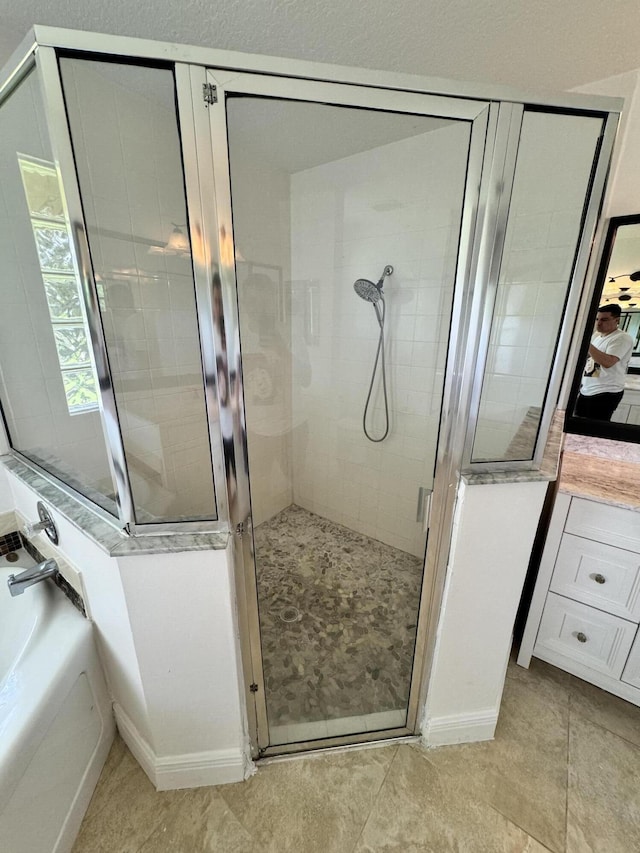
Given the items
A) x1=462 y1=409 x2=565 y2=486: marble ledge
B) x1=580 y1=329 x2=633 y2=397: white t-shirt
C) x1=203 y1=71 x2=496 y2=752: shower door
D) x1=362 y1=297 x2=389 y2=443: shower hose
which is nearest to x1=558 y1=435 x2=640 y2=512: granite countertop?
x1=580 y1=329 x2=633 y2=397: white t-shirt

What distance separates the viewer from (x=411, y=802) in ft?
3.77

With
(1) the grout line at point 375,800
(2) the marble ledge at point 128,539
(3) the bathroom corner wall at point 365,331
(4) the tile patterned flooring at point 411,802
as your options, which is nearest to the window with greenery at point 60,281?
(2) the marble ledge at point 128,539

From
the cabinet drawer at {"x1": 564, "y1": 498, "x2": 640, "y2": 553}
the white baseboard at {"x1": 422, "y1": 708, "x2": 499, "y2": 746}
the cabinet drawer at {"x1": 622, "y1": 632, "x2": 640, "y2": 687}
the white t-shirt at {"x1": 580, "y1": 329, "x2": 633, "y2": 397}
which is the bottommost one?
the white baseboard at {"x1": 422, "y1": 708, "x2": 499, "y2": 746}

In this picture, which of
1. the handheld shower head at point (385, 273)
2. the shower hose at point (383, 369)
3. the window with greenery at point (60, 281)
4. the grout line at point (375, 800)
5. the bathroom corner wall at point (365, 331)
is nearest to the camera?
the window with greenery at point (60, 281)

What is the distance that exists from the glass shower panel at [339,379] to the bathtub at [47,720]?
589mm

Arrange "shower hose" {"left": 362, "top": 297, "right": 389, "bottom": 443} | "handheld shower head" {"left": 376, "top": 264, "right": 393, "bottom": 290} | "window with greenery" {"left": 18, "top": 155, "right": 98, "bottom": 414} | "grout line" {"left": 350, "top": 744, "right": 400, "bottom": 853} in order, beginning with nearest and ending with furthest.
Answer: "window with greenery" {"left": 18, "top": 155, "right": 98, "bottom": 414} → "grout line" {"left": 350, "top": 744, "right": 400, "bottom": 853} → "handheld shower head" {"left": 376, "top": 264, "right": 393, "bottom": 290} → "shower hose" {"left": 362, "top": 297, "right": 389, "bottom": 443}

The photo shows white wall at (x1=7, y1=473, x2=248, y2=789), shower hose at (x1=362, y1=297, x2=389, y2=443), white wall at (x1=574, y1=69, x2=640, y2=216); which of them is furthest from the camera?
shower hose at (x1=362, y1=297, x2=389, y2=443)

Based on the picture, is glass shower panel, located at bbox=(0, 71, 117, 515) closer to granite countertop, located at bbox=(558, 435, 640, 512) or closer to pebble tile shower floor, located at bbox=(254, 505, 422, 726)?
pebble tile shower floor, located at bbox=(254, 505, 422, 726)

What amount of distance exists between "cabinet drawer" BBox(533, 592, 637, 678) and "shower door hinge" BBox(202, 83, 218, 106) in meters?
1.95

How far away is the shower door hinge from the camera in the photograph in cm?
70

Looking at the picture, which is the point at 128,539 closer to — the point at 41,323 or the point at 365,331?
the point at 41,323

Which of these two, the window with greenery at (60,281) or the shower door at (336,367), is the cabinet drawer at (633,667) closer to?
the shower door at (336,367)

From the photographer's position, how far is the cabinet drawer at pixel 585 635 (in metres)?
1.32

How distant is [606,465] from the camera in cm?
150
